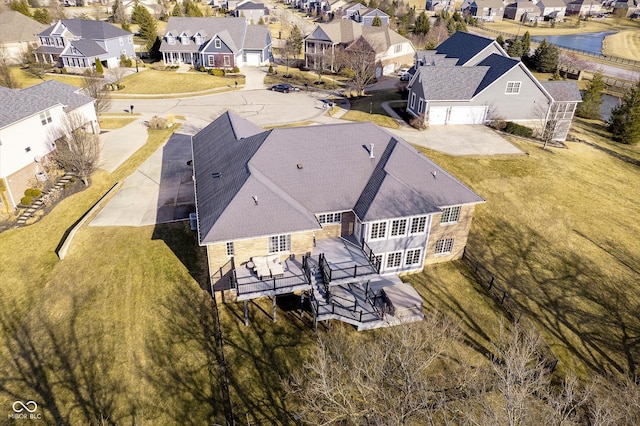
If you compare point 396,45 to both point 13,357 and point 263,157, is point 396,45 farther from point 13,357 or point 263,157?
point 13,357

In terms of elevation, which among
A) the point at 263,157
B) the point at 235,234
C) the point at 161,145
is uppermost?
the point at 263,157

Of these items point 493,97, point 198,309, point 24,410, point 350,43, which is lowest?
point 24,410

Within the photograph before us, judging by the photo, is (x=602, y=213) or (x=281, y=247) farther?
(x=602, y=213)

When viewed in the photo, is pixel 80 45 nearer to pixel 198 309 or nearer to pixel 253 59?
pixel 253 59

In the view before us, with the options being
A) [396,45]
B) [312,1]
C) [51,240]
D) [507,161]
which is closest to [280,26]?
[312,1]

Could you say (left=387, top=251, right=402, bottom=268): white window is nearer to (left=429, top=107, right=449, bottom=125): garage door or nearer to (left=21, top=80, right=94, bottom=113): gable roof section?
(left=429, top=107, right=449, bottom=125): garage door

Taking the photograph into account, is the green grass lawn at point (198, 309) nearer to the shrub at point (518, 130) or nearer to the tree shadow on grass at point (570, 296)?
the tree shadow on grass at point (570, 296)

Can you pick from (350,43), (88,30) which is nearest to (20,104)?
(88,30)

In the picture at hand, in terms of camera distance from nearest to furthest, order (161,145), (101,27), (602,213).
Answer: (602,213)
(161,145)
(101,27)
